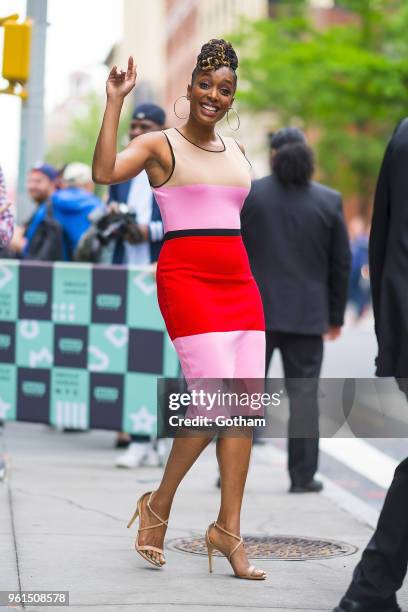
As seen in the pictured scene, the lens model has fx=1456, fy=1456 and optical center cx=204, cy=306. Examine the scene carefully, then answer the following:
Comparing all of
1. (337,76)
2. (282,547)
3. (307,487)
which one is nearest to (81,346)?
(307,487)

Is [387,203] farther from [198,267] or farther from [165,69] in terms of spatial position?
[165,69]

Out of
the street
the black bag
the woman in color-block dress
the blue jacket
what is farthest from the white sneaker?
the woman in color-block dress

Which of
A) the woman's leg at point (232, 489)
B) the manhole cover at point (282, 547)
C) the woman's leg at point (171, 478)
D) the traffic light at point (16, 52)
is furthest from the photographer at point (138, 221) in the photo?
the woman's leg at point (232, 489)

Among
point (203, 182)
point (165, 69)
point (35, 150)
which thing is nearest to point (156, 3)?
point (165, 69)

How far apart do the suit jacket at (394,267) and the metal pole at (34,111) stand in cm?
880

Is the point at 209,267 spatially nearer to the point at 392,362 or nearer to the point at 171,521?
the point at 392,362

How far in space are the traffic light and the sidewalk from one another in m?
3.46

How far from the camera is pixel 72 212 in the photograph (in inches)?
413

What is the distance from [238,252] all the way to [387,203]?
0.88m

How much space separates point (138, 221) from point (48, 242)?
163 cm

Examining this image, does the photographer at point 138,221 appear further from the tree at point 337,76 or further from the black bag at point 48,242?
the tree at point 337,76

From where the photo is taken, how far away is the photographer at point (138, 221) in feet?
27.8

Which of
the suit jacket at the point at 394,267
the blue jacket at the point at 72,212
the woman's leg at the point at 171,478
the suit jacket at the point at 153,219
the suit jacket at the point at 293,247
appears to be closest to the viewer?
the suit jacket at the point at 394,267

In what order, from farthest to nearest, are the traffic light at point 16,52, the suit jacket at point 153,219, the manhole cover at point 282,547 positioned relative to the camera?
the traffic light at point 16,52 → the suit jacket at point 153,219 → the manhole cover at point 282,547
